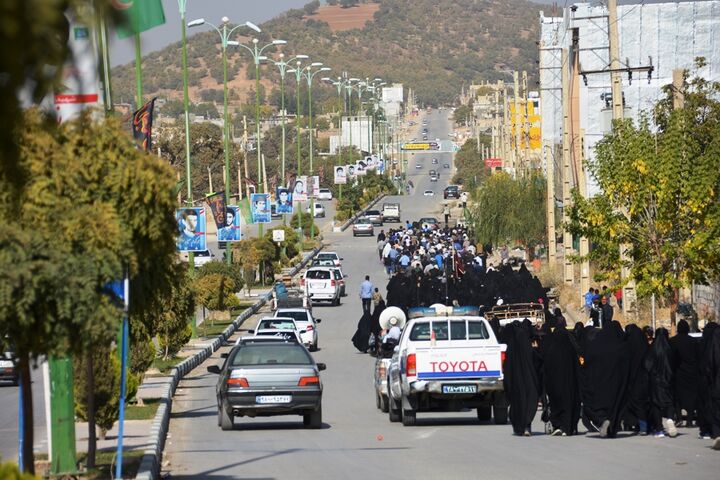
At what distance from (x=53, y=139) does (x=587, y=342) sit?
9.76 metres

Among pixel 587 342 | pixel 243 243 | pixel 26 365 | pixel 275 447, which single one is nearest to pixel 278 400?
pixel 275 447

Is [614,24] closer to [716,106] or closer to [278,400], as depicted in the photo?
[716,106]

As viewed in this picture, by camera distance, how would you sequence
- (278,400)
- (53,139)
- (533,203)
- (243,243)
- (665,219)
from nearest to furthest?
(53,139) < (278,400) < (665,219) < (243,243) < (533,203)

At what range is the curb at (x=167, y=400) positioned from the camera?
14.5 metres

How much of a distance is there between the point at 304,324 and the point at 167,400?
49.9ft

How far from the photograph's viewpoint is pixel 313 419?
2106 centimetres

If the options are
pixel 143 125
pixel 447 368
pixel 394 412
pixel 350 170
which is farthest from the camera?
pixel 350 170

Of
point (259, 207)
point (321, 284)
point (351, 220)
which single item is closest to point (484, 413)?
Answer: point (321, 284)

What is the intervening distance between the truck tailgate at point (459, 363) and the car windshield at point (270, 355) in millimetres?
1831

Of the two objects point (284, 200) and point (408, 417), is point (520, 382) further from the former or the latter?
point (284, 200)

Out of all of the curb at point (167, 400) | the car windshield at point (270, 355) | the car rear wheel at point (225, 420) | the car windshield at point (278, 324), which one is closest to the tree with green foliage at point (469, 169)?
the curb at point (167, 400)

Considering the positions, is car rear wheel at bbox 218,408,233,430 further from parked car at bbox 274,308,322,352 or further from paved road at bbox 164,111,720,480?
parked car at bbox 274,308,322,352

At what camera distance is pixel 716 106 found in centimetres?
3153

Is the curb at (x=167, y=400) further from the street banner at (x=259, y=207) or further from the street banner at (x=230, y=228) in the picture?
the street banner at (x=259, y=207)
